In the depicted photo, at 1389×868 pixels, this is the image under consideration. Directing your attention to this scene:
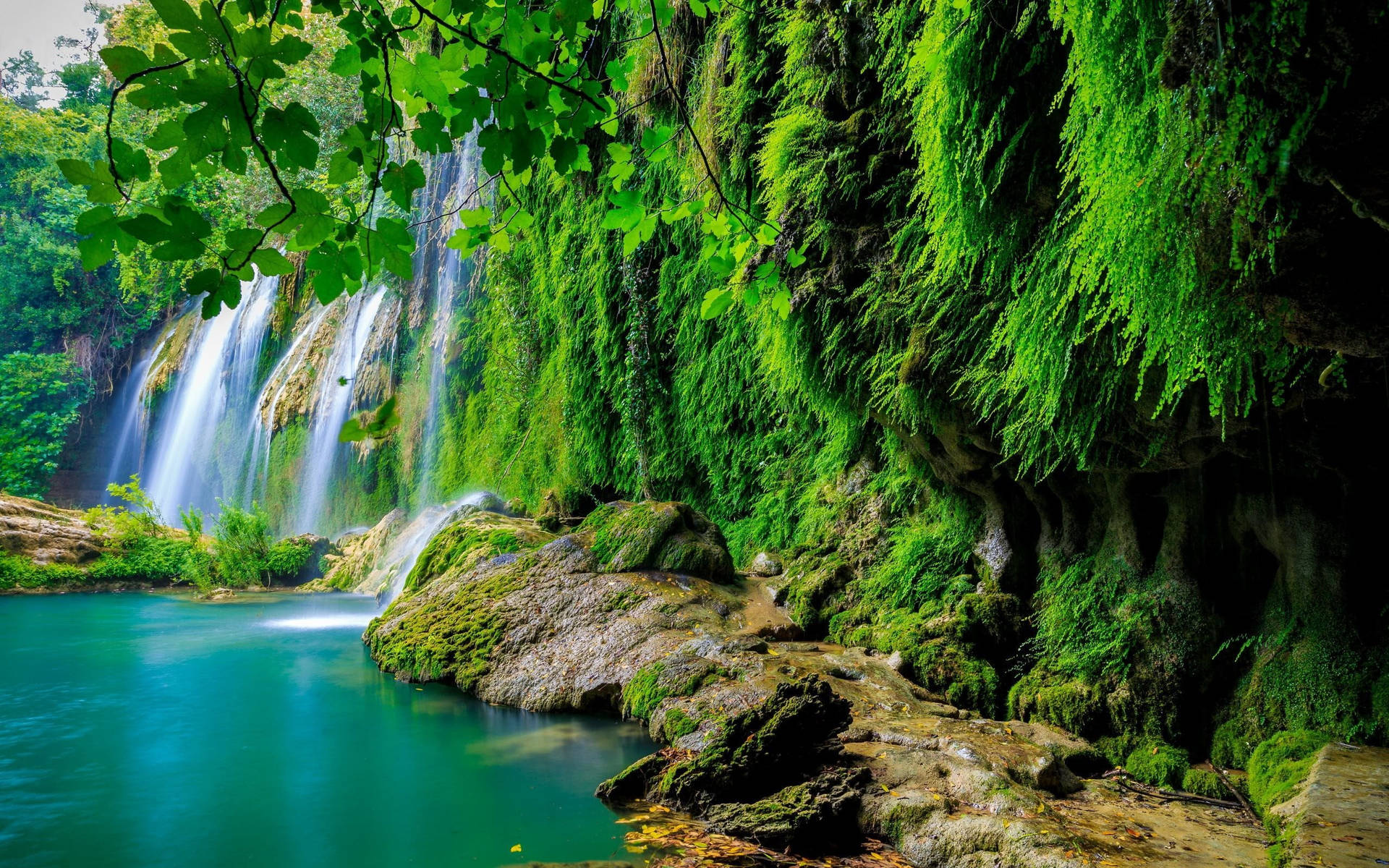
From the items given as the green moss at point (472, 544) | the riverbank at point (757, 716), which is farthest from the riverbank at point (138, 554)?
the riverbank at point (757, 716)

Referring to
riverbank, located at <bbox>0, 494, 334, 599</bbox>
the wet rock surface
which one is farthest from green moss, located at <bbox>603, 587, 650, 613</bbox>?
riverbank, located at <bbox>0, 494, 334, 599</bbox>

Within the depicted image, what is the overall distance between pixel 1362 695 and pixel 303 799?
5.16 metres

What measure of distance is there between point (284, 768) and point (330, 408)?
12513mm

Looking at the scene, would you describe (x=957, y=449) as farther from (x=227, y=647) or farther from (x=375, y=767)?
(x=227, y=647)

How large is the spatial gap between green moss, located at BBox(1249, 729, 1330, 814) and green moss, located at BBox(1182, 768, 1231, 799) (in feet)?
0.46

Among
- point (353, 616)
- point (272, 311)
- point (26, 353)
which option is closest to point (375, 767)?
point (353, 616)

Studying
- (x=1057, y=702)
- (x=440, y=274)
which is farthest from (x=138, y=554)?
(x=1057, y=702)

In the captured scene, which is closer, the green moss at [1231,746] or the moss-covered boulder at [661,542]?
the green moss at [1231,746]

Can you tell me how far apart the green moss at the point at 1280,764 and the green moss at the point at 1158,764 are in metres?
0.29

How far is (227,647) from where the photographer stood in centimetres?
813

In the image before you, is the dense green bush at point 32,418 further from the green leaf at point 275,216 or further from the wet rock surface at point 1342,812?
the wet rock surface at point 1342,812

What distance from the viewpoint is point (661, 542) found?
257 inches

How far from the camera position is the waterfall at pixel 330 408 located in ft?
50.9

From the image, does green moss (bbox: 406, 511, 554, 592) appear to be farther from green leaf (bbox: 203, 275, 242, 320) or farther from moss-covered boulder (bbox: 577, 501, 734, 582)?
green leaf (bbox: 203, 275, 242, 320)
